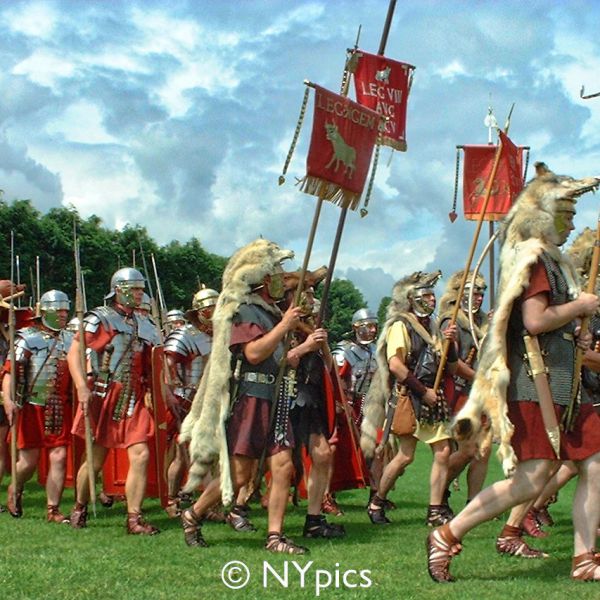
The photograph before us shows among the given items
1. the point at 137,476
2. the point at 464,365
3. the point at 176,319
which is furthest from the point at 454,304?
the point at 176,319

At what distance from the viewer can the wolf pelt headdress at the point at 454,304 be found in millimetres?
9047

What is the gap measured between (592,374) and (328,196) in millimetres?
2106

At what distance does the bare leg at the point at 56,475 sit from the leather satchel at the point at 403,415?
9.11ft

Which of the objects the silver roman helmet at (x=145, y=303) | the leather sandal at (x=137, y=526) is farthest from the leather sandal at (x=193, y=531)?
the silver roman helmet at (x=145, y=303)

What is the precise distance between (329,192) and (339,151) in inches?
11.1

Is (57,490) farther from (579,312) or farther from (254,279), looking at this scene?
(579,312)

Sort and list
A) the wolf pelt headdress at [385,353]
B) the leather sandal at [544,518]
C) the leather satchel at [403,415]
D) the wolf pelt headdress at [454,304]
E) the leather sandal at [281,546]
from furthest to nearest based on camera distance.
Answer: the wolf pelt headdress at [454,304] → the wolf pelt headdress at [385,353] → the leather satchel at [403,415] → the leather sandal at [544,518] → the leather sandal at [281,546]

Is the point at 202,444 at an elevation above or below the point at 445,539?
above

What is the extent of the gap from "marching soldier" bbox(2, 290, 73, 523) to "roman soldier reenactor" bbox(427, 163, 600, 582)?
463 centimetres

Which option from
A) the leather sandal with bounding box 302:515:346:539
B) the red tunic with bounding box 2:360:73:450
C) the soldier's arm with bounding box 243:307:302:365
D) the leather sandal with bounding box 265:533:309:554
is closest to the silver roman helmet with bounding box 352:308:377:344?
the red tunic with bounding box 2:360:73:450

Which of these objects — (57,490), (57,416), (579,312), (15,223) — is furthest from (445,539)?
(15,223)

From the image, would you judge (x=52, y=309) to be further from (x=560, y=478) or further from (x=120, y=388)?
(x=560, y=478)

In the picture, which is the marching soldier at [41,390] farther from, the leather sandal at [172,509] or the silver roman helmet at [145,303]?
the silver roman helmet at [145,303]

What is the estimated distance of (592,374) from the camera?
7.05m
